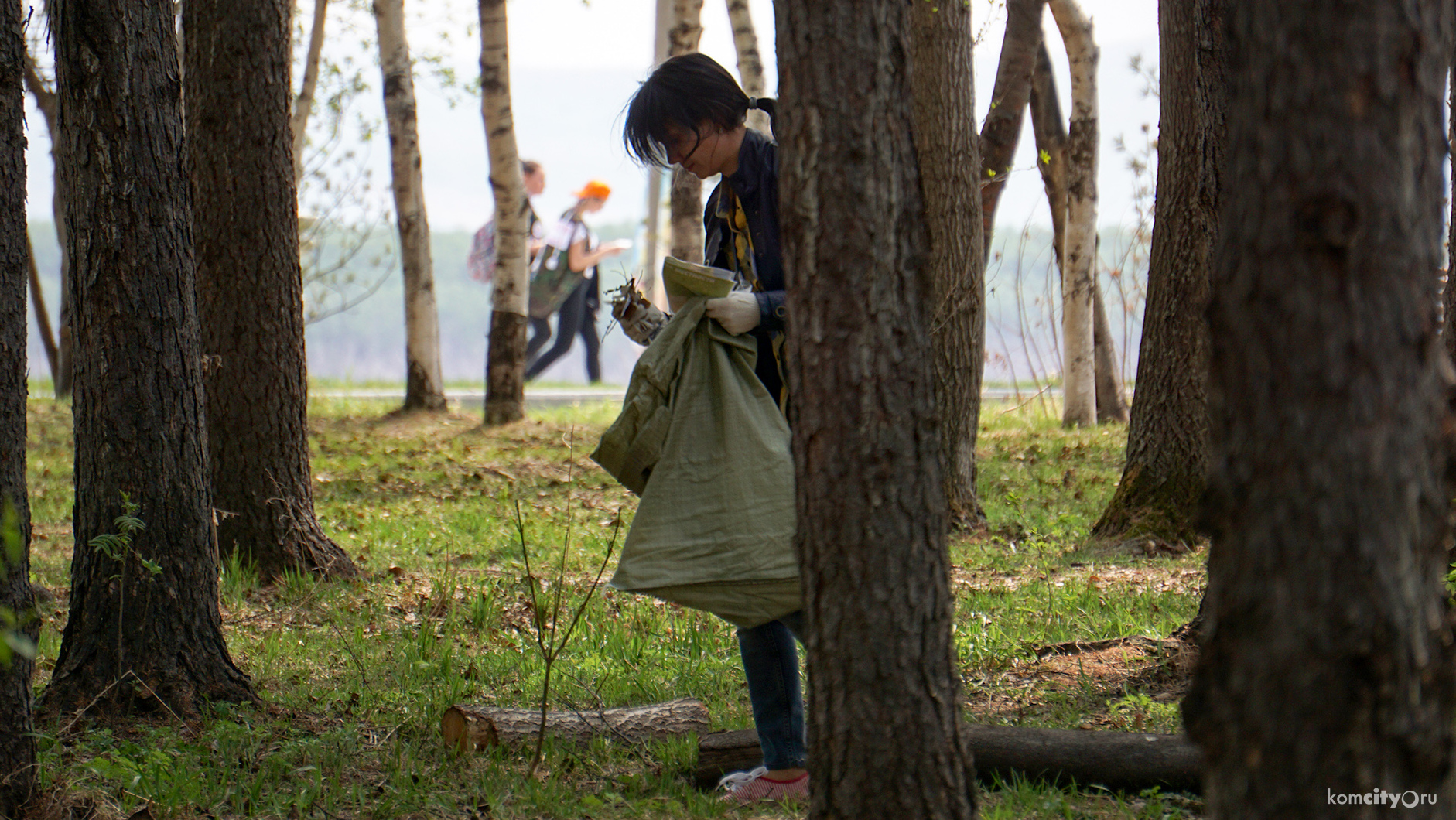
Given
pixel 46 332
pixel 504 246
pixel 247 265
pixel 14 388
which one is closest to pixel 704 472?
pixel 14 388

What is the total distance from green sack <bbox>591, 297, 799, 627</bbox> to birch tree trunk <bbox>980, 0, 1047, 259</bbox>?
7.38 meters

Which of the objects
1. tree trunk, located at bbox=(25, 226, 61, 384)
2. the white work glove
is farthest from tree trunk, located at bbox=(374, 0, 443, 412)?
the white work glove

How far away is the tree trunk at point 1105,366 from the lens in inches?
470

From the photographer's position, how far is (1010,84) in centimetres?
970

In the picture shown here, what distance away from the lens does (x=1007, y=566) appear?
5.57m

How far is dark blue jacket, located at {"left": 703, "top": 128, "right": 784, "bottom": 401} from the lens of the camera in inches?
107

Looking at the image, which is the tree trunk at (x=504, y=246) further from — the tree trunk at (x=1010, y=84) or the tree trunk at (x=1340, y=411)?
the tree trunk at (x=1340, y=411)

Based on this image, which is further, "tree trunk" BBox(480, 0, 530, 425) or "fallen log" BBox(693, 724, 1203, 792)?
"tree trunk" BBox(480, 0, 530, 425)

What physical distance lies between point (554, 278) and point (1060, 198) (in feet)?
22.9

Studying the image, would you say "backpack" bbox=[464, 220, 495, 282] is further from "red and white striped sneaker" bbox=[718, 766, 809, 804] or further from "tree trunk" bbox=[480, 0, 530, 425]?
"red and white striped sneaker" bbox=[718, 766, 809, 804]

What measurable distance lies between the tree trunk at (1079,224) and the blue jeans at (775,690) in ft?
28.1

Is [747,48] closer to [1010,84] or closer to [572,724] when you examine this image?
[1010,84]

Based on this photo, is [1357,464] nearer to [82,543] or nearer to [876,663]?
[876,663]

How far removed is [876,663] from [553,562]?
3930 millimetres
